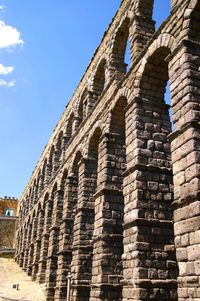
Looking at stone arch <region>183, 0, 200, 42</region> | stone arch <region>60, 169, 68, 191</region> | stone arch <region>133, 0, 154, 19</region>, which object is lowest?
stone arch <region>60, 169, 68, 191</region>

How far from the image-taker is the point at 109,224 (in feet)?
35.0

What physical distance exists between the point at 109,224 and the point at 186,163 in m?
4.67

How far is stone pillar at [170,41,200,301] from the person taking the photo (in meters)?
6.09

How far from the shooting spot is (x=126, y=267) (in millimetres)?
8461

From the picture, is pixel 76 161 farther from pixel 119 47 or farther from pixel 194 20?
pixel 194 20

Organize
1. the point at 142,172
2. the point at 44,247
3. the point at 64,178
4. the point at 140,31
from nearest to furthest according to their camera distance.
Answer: the point at 142,172
the point at 140,31
the point at 64,178
the point at 44,247

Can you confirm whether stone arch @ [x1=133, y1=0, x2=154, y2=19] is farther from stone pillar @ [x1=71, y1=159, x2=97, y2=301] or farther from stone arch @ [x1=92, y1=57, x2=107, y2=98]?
stone pillar @ [x1=71, y1=159, x2=97, y2=301]

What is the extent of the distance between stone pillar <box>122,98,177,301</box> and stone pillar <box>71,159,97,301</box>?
14.9 feet

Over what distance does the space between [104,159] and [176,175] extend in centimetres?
473

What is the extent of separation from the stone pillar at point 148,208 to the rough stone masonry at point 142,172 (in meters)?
0.03

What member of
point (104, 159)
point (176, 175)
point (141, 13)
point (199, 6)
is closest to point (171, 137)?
point (176, 175)

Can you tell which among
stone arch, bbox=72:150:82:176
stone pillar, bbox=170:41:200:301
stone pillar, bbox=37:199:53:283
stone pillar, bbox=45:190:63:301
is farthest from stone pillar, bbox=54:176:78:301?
stone pillar, bbox=170:41:200:301

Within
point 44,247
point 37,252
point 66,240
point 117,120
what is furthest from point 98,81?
point 37,252

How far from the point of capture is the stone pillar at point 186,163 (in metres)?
6.09
